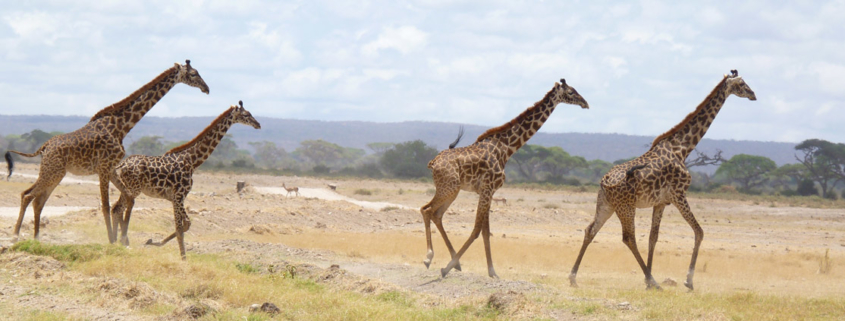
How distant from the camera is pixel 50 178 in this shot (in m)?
13.7

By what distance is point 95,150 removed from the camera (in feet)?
45.0

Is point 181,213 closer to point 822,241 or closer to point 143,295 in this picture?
point 143,295

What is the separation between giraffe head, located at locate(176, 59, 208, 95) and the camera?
14.9m

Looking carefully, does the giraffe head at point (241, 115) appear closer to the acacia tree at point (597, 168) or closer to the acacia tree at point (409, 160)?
the acacia tree at point (409, 160)

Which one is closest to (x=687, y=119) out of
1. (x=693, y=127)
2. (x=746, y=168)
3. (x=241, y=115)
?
(x=693, y=127)

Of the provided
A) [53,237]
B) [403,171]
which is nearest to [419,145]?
[403,171]

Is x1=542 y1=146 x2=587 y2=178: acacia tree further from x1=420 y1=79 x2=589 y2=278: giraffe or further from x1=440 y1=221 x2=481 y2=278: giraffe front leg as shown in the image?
x1=440 y1=221 x2=481 y2=278: giraffe front leg

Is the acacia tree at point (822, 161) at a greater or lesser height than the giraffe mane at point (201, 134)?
greater

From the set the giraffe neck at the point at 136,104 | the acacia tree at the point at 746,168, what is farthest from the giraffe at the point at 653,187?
the acacia tree at the point at 746,168

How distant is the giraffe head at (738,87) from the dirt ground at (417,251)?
3.24 m

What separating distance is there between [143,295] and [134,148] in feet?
315

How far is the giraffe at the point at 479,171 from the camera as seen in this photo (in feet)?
41.4

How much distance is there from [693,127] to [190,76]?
8831 millimetres

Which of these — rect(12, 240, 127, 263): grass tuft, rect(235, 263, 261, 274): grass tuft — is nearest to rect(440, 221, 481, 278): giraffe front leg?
rect(235, 263, 261, 274): grass tuft
